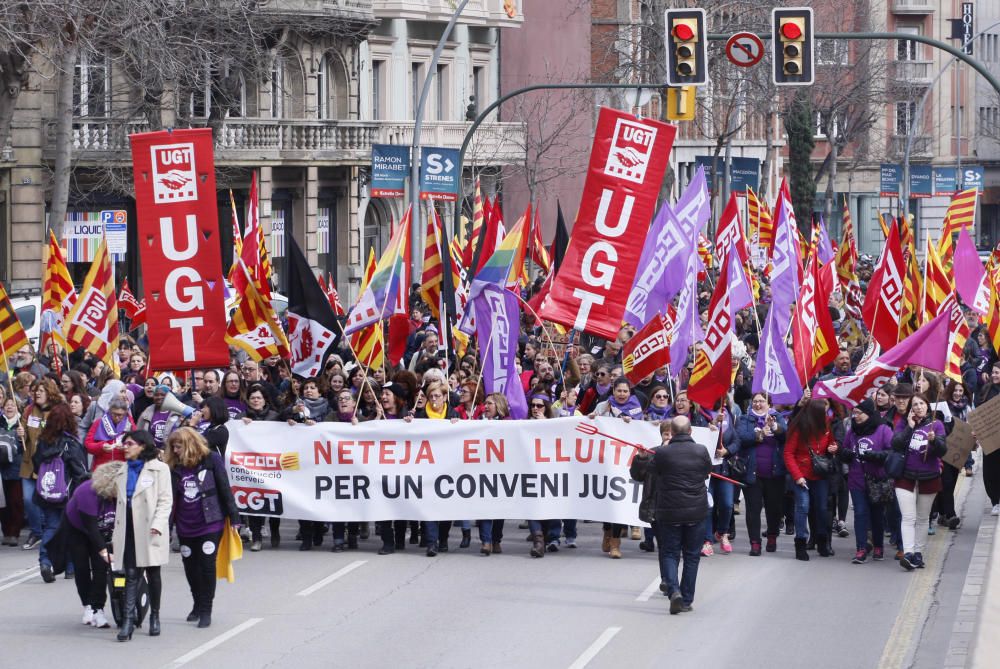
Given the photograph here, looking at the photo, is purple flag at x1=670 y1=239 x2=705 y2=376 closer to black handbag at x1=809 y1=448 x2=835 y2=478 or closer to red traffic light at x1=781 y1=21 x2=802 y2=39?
black handbag at x1=809 y1=448 x2=835 y2=478

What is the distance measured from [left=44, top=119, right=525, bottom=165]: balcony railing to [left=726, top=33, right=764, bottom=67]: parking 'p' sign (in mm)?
15734

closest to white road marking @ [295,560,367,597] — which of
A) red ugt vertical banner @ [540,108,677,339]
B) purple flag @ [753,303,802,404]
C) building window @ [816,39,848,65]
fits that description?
red ugt vertical banner @ [540,108,677,339]

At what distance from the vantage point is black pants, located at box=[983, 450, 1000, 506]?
1730 cm

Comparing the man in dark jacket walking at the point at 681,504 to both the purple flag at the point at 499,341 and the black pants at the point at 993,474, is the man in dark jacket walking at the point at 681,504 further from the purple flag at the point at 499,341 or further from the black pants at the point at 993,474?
the black pants at the point at 993,474

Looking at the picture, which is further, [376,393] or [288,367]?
[288,367]

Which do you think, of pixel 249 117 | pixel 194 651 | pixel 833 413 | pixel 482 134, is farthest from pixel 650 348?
pixel 482 134

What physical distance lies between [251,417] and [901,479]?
5.69 m

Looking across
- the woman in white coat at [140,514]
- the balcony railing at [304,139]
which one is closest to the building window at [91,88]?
the balcony railing at [304,139]

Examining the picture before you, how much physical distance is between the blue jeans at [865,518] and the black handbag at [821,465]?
0.27 metres

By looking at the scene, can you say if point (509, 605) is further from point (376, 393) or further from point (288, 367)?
point (288, 367)

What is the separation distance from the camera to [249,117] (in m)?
42.4

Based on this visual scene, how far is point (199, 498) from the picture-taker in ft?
43.1

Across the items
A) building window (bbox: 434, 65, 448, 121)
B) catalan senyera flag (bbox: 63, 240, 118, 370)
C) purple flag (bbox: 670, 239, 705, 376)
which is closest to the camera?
purple flag (bbox: 670, 239, 705, 376)

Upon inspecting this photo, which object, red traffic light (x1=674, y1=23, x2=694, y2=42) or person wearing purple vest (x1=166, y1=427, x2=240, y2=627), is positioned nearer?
person wearing purple vest (x1=166, y1=427, x2=240, y2=627)
